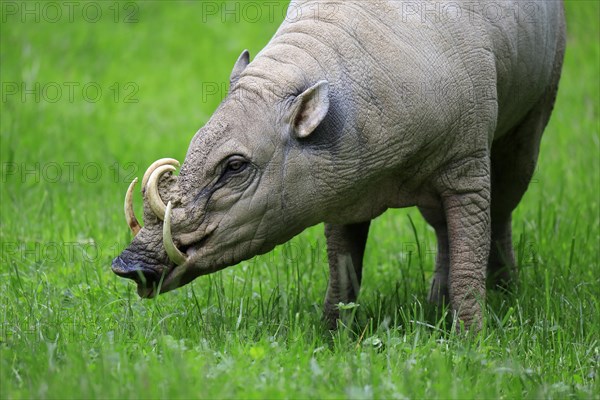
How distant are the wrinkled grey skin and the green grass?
1.29 feet

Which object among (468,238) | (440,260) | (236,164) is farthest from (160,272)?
(440,260)

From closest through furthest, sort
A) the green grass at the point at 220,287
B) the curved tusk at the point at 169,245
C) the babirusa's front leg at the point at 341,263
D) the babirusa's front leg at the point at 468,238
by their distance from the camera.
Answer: the green grass at the point at 220,287, the curved tusk at the point at 169,245, the babirusa's front leg at the point at 468,238, the babirusa's front leg at the point at 341,263

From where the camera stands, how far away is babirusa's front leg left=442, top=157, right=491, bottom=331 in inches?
208

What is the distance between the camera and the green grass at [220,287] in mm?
4215

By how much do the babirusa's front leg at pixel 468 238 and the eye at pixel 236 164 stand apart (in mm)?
1179

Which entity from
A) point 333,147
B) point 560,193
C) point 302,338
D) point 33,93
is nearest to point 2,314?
point 302,338

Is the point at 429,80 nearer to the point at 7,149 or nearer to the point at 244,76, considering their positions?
the point at 244,76

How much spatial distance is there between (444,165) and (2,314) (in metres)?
2.31

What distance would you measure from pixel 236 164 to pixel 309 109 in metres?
0.41

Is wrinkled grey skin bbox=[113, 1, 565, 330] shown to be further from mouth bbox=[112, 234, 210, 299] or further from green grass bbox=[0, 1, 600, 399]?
green grass bbox=[0, 1, 600, 399]

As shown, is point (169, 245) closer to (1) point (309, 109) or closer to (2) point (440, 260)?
(1) point (309, 109)

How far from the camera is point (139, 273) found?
466cm

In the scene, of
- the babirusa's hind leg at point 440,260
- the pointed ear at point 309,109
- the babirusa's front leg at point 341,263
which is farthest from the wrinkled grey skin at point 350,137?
the babirusa's hind leg at point 440,260

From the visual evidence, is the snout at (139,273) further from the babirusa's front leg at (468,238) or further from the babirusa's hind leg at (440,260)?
the babirusa's hind leg at (440,260)
